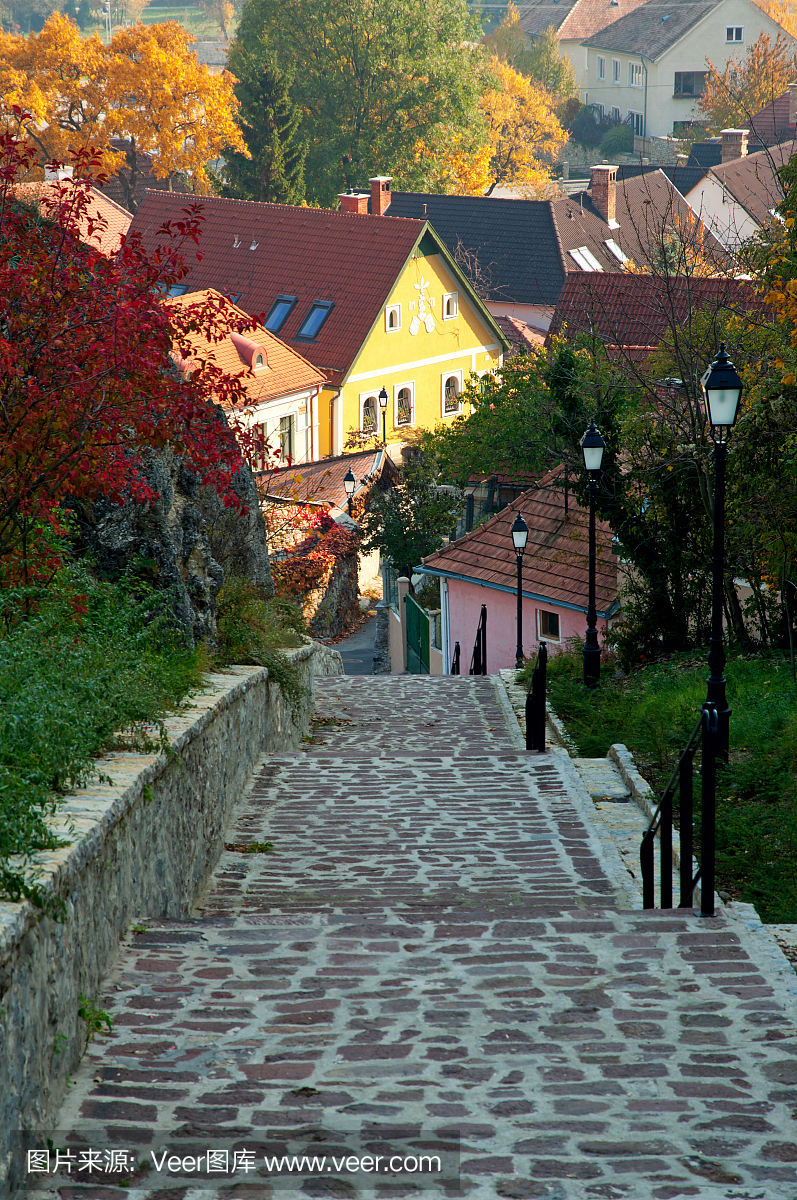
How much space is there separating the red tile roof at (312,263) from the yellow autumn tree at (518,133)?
33.1 metres

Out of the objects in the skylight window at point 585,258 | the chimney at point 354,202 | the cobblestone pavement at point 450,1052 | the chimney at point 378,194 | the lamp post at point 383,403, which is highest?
the chimney at point 378,194

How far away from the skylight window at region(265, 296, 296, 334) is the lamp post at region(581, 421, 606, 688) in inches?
1192

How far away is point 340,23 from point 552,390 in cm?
4916

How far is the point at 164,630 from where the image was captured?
287 inches

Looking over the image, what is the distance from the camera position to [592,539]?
47.4 feet

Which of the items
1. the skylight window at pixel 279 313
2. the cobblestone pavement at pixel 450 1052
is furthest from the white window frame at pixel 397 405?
the cobblestone pavement at pixel 450 1052

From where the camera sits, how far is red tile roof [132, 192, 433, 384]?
4119 cm

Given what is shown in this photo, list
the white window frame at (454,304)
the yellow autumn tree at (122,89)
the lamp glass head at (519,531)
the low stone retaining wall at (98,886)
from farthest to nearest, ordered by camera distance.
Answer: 1. the yellow autumn tree at (122,89)
2. the white window frame at (454,304)
3. the lamp glass head at (519,531)
4. the low stone retaining wall at (98,886)

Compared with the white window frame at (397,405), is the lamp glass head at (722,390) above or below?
below

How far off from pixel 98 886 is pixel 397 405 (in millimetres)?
39854

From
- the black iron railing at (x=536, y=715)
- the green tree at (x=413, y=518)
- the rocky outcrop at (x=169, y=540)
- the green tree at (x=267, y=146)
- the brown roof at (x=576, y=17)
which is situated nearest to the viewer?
the rocky outcrop at (x=169, y=540)

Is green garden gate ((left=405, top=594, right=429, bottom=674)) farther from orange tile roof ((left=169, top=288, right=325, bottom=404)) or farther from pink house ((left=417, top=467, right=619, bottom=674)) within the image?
orange tile roof ((left=169, top=288, right=325, bottom=404))

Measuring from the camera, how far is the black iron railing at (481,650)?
20047 mm

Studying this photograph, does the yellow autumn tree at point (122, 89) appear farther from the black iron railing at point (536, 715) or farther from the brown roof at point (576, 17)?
the brown roof at point (576, 17)
